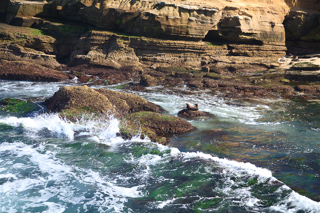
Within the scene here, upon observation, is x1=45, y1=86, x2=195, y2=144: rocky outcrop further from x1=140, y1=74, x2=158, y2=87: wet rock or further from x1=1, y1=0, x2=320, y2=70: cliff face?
x1=1, y1=0, x2=320, y2=70: cliff face

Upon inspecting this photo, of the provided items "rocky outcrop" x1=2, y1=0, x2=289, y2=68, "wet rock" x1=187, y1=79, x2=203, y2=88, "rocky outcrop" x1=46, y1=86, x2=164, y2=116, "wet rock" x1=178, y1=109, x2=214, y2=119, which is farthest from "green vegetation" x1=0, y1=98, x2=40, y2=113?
"rocky outcrop" x1=2, y1=0, x2=289, y2=68

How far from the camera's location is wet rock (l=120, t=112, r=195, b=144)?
8.60 m

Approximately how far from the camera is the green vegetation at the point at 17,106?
1091 centimetres

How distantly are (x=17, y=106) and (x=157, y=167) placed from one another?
22.6 feet

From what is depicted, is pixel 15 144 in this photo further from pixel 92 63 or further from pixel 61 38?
pixel 61 38

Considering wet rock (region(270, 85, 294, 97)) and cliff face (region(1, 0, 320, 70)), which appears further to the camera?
cliff face (region(1, 0, 320, 70))

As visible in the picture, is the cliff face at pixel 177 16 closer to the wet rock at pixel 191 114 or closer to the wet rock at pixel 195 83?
the wet rock at pixel 195 83

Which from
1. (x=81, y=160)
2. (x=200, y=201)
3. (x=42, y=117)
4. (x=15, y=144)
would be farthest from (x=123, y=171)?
(x=42, y=117)

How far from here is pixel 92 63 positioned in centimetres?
1983

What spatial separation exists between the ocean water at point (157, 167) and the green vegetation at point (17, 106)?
1.73ft

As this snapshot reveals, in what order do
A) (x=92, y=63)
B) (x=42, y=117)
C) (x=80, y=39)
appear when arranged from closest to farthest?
1. (x=42, y=117)
2. (x=92, y=63)
3. (x=80, y=39)

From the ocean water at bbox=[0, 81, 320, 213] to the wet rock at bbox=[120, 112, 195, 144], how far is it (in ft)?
0.89

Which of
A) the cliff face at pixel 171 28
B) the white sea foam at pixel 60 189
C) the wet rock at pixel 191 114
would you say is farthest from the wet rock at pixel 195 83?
the white sea foam at pixel 60 189

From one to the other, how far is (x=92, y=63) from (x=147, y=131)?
485 inches
